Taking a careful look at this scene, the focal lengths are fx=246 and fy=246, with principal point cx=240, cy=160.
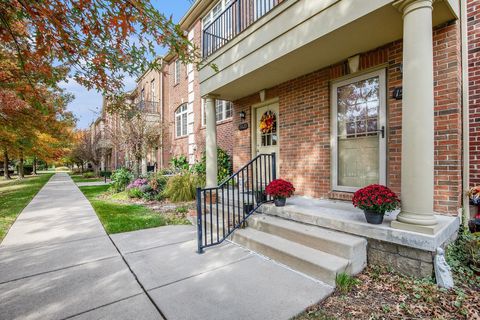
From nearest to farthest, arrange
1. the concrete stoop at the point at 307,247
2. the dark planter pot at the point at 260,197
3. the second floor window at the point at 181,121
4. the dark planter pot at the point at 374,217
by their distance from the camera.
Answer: the concrete stoop at the point at 307,247 < the dark planter pot at the point at 374,217 < the dark planter pot at the point at 260,197 < the second floor window at the point at 181,121

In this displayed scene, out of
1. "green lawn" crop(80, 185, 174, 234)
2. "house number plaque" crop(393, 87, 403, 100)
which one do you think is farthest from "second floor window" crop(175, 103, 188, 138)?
"house number plaque" crop(393, 87, 403, 100)

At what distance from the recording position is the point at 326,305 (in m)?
2.27

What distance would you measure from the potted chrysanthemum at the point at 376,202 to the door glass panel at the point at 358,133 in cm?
130

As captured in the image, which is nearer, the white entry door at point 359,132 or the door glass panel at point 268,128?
the white entry door at point 359,132

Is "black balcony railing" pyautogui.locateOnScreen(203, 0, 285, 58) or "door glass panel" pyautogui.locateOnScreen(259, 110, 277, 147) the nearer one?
"black balcony railing" pyautogui.locateOnScreen(203, 0, 285, 58)

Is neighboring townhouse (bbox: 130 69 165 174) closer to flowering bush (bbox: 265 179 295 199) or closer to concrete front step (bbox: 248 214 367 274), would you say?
flowering bush (bbox: 265 179 295 199)

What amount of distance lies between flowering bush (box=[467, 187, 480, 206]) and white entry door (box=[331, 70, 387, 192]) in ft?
3.31

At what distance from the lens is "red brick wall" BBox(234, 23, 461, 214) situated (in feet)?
10.6

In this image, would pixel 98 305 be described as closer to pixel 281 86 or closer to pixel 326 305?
pixel 326 305

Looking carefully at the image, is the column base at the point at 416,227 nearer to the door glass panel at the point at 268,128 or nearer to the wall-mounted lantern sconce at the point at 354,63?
the wall-mounted lantern sconce at the point at 354,63

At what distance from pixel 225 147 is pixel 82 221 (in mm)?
4240

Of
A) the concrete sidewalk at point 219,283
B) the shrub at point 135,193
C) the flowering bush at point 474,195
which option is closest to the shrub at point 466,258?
the flowering bush at point 474,195

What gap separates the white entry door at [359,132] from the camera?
13.1ft

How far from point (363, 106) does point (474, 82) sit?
1.39m
